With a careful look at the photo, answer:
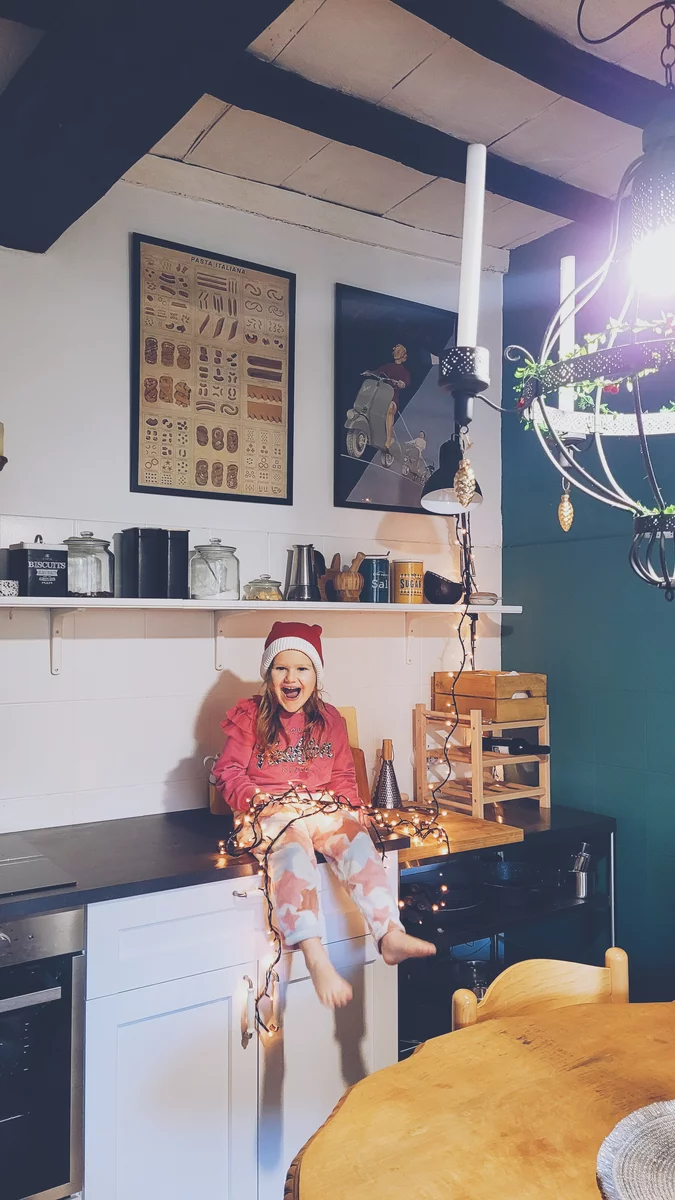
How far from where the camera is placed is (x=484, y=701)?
9.72 feet

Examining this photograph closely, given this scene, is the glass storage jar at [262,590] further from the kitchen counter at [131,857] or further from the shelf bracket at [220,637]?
the kitchen counter at [131,857]

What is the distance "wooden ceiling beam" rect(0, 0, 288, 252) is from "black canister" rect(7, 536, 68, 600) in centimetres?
81

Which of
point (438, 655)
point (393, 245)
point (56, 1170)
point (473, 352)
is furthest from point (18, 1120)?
point (393, 245)

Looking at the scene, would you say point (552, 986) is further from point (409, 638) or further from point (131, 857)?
point (409, 638)

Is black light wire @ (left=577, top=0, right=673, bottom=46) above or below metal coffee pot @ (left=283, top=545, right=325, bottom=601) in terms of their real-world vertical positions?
above

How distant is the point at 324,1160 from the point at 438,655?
2.14 metres

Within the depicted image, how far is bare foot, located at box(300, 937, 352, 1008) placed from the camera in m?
1.85

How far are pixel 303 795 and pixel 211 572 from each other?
0.69 m

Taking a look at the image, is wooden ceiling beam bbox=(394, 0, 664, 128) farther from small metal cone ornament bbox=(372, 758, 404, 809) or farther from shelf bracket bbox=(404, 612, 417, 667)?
small metal cone ornament bbox=(372, 758, 404, 809)

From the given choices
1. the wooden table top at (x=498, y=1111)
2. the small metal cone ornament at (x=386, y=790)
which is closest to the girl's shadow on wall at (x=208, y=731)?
the small metal cone ornament at (x=386, y=790)

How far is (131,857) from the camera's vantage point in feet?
6.85

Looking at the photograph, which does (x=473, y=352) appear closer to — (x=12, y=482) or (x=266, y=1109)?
(x=12, y=482)

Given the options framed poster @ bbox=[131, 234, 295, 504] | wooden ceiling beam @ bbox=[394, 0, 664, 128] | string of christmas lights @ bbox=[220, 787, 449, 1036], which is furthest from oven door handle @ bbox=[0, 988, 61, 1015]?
wooden ceiling beam @ bbox=[394, 0, 664, 128]

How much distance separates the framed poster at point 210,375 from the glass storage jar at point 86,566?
0.27m
